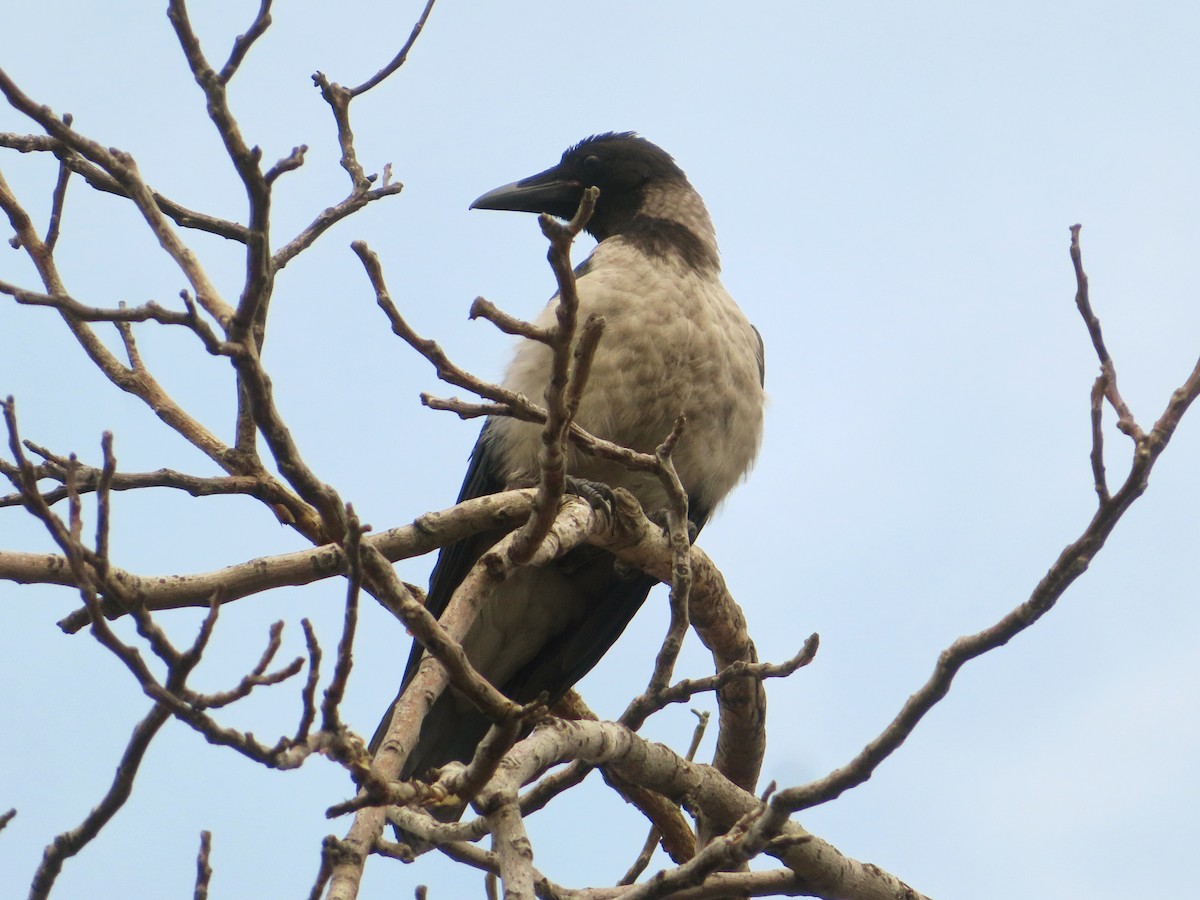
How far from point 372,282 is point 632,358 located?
2226 mm

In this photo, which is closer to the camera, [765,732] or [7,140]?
[7,140]

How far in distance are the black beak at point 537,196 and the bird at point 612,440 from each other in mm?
638

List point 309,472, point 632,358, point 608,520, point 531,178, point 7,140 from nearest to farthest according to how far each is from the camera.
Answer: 1. point 309,472
2. point 7,140
3. point 608,520
4. point 632,358
5. point 531,178

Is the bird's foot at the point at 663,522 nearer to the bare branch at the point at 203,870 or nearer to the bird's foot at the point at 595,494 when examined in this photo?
the bird's foot at the point at 595,494

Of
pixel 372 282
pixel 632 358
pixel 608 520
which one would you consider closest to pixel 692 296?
pixel 632 358

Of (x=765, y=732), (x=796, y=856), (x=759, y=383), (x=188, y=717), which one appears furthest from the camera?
(x=759, y=383)

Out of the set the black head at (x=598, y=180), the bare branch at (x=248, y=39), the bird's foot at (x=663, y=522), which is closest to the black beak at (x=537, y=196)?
the black head at (x=598, y=180)

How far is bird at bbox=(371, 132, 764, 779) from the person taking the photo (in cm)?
439

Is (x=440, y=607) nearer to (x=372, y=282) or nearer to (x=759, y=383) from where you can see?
(x=759, y=383)

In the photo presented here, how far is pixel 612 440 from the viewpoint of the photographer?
174 inches

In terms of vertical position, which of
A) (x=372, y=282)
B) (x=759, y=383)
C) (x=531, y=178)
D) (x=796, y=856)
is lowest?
(x=796, y=856)

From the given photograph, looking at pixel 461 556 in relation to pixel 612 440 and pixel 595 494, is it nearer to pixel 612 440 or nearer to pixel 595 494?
pixel 612 440

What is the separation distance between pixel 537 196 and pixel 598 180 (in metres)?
0.27

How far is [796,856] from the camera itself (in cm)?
301
